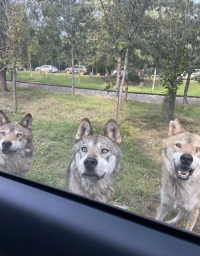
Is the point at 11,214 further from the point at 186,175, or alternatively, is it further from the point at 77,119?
the point at 77,119

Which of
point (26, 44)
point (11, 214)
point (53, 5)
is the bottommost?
point (11, 214)

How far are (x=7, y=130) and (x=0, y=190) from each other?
2.80 feet

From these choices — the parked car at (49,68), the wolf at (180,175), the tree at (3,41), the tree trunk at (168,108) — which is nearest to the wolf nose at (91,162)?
the wolf at (180,175)

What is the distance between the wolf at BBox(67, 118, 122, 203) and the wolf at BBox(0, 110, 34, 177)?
18.0 inches

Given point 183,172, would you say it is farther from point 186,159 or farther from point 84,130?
point 84,130

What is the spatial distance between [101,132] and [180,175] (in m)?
0.55

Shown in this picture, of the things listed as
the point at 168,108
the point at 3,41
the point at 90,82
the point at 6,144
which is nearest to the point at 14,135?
the point at 6,144

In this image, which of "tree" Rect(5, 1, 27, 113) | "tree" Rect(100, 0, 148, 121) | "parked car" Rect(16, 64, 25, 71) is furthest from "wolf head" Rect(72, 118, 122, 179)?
"tree" Rect(5, 1, 27, 113)

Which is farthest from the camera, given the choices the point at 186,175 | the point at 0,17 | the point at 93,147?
the point at 0,17

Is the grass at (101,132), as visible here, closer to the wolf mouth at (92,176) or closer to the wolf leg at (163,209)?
the wolf leg at (163,209)

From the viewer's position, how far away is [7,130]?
180 cm

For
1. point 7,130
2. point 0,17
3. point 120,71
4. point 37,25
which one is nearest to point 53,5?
point 37,25

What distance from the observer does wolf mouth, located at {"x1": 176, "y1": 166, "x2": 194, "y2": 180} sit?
1233mm

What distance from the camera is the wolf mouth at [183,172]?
1233mm
